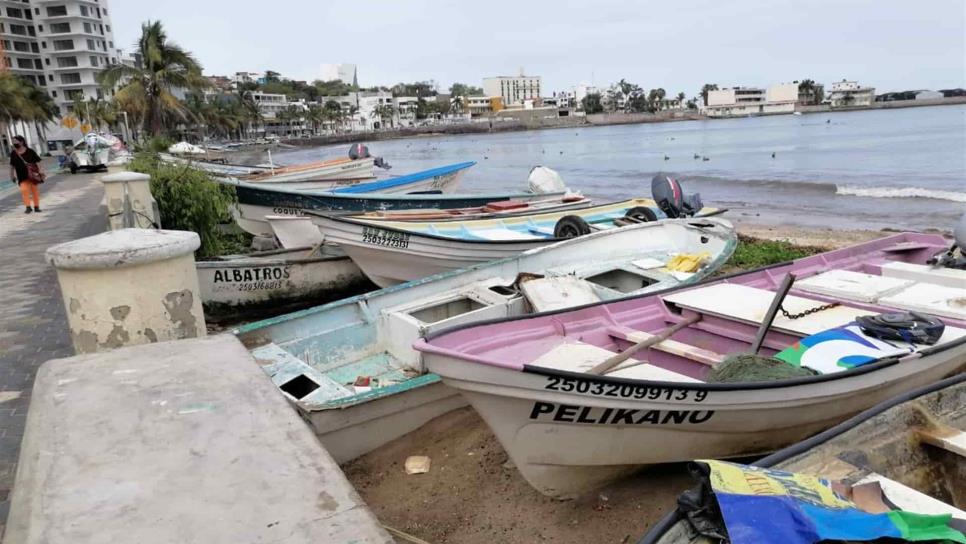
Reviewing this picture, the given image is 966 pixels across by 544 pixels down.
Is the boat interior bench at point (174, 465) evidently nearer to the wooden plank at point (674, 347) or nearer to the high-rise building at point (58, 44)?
the wooden plank at point (674, 347)

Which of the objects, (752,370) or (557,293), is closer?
(752,370)

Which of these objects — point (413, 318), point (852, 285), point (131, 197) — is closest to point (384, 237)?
point (413, 318)

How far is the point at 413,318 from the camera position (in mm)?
6516

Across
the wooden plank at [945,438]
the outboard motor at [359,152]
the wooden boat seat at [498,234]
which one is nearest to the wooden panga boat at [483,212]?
the wooden boat seat at [498,234]

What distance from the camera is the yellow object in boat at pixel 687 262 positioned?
8.02 m

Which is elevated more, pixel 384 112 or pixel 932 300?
pixel 384 112

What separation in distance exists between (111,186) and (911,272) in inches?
345

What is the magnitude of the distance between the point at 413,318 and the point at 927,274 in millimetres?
5210

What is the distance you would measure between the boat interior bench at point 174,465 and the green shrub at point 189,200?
7.40 meters

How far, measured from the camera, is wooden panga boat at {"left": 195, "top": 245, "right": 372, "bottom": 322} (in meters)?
8.98

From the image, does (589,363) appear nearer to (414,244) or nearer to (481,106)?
(414,244)

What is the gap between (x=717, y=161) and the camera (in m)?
42.3

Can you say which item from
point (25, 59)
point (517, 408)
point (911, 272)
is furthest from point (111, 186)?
point (25, 59)

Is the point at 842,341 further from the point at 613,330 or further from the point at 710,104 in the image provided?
the point at 710,104
